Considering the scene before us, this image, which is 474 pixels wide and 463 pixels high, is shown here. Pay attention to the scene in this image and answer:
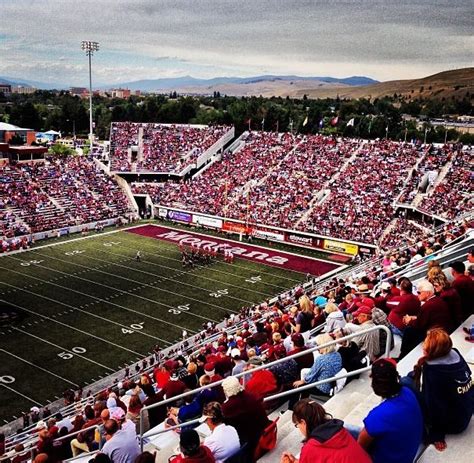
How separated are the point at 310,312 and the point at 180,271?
24.3 meters

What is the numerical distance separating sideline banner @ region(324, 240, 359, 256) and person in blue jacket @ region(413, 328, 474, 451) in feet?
113

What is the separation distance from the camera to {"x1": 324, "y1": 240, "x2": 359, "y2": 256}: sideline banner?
38906 millimetres

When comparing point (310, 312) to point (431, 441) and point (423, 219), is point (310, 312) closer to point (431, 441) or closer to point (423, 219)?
point (431, 441)

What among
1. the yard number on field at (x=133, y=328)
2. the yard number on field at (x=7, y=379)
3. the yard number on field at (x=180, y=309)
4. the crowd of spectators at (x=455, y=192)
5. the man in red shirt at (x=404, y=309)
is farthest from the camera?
the crowd of spectators at (x=455, y=192)

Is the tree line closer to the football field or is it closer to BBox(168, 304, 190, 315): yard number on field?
the football field

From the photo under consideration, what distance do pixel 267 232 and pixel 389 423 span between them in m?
39.4

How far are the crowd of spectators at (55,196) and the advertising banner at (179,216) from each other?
4.27m

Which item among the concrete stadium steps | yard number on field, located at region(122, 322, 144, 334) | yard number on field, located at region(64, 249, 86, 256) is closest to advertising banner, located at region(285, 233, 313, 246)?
yard number on field, located at region(64, 249, 86, 256)

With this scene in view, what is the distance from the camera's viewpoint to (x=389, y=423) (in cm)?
412

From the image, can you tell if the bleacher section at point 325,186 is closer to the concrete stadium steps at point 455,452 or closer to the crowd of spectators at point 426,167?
the crowd of spectators at point 426,167

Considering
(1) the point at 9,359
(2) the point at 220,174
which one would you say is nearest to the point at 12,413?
(1) the point at 9,359

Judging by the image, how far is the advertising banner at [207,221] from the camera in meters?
46.0

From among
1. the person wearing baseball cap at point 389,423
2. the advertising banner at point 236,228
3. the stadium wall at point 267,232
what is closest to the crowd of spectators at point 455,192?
the stadium wall at point 267,232

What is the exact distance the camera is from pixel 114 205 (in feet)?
164
